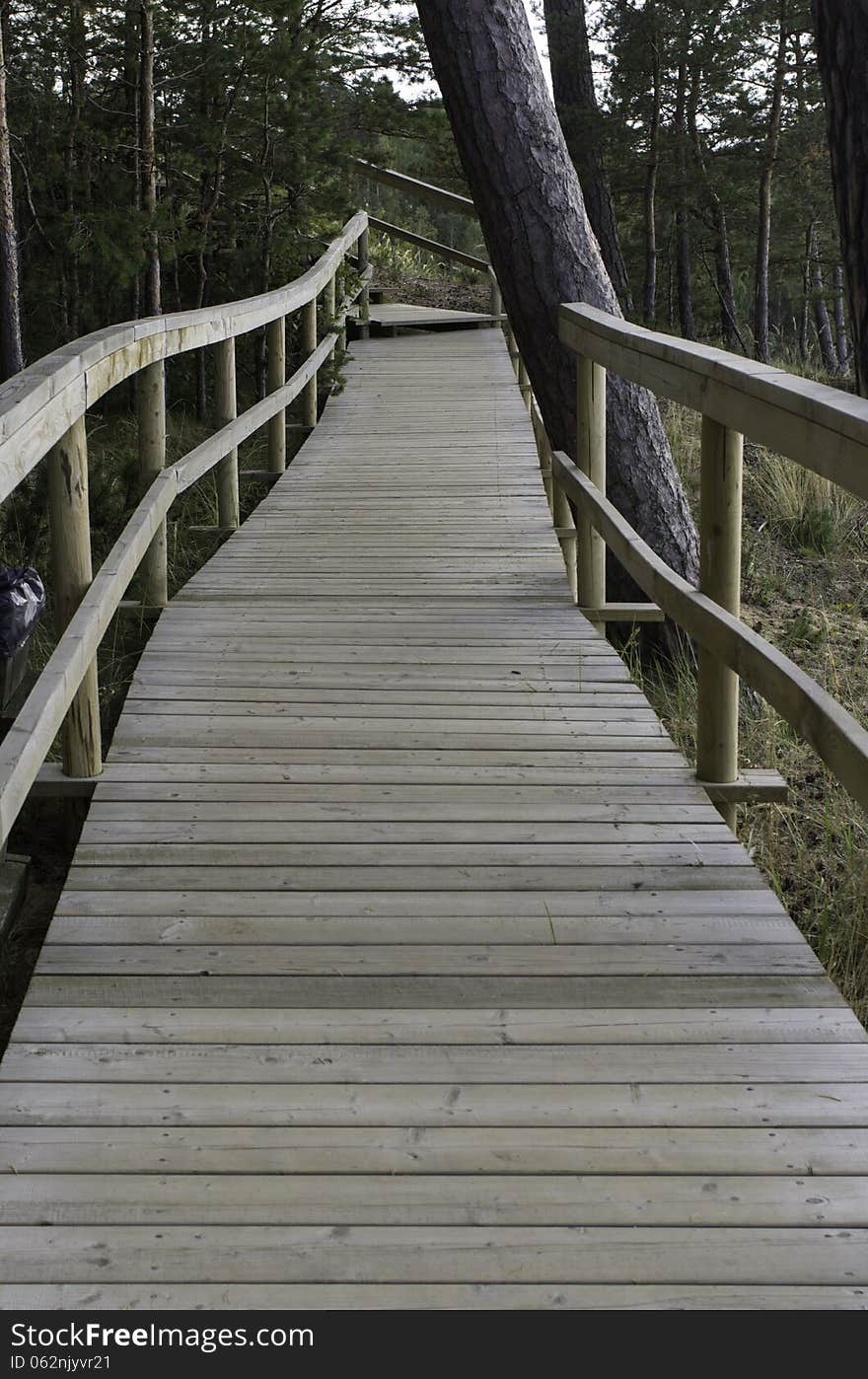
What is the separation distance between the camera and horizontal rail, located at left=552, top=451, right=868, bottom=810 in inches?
89.4

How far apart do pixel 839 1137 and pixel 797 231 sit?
2202 centimetres

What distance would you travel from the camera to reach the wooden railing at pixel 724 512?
2.22 meters

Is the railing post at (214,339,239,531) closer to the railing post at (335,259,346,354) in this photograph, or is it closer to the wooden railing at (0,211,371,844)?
the wooden railing at (0,211,371,844)

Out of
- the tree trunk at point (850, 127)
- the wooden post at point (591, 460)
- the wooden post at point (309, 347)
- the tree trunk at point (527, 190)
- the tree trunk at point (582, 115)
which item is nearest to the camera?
the tree trunk at point (850, 127)

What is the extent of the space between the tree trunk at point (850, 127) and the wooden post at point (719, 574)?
86 cm

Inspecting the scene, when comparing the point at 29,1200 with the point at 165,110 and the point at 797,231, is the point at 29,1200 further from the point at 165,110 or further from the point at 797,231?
the point at 797,231

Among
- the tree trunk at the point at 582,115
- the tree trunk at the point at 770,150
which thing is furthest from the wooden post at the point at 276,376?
the tree trunk at the point at 770,150

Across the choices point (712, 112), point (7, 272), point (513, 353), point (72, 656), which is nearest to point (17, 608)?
point (72, 656)

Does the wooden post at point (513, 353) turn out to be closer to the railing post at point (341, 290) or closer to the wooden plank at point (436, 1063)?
the railing post at point (341, 290)

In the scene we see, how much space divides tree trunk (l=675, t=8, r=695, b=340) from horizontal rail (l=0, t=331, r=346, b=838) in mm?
12516

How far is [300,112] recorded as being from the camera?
36.5 feet

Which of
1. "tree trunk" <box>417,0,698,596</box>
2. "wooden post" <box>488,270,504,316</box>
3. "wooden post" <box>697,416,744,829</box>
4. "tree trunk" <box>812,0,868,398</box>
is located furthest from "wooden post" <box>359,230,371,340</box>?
"wooden post" <box>697,416,744,829</box>

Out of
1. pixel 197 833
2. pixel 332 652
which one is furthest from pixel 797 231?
pixel 197 833

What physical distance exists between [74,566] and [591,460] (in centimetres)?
224
